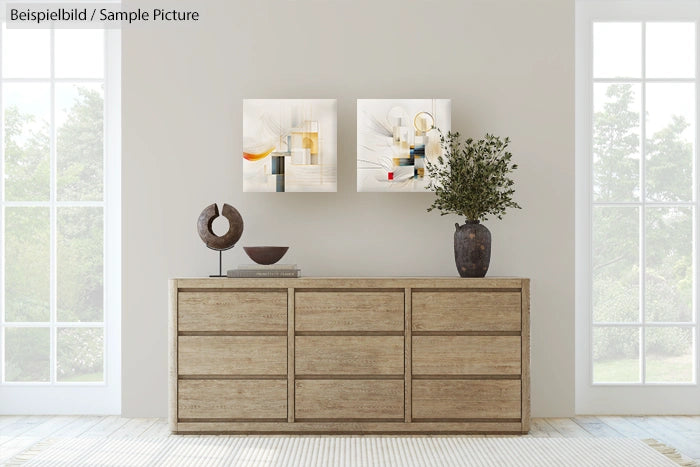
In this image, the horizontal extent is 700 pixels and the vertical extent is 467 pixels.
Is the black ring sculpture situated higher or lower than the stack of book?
higher

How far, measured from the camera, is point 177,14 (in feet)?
12.6

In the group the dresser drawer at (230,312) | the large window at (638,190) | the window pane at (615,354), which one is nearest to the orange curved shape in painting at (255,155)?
the dresser drawer at (230,312)

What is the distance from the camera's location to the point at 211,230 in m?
3.58

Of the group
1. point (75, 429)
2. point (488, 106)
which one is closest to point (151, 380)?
point (75, 429)

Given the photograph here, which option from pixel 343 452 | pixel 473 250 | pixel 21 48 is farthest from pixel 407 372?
pixel 21 48

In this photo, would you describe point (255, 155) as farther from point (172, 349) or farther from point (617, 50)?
point (617, 50)

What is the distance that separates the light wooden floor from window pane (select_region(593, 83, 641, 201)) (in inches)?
48.7

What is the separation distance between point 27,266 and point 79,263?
0.30 meters

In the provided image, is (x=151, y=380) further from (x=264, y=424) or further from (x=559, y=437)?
(x=559, y=437)

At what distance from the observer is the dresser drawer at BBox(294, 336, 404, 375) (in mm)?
3410

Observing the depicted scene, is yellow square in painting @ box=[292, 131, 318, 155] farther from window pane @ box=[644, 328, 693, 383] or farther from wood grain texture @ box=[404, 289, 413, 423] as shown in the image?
window pane @ box=[644, 328, 693, 383]

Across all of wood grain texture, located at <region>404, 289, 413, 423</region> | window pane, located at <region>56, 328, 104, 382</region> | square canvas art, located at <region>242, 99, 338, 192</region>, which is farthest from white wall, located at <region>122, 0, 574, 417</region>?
wood grain texture, located at <region>404, 289, 413, 423</region>

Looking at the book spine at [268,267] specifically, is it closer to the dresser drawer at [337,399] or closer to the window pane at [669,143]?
the dresser drawer at [337,399]

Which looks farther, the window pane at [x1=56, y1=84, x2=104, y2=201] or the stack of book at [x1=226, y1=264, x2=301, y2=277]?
the window pane at [x1=56, y1=84, x2=104, y2=201]
